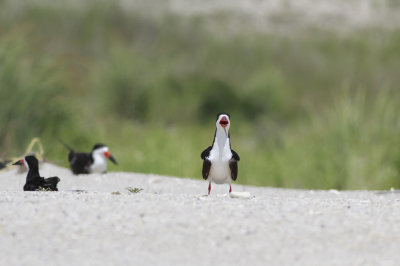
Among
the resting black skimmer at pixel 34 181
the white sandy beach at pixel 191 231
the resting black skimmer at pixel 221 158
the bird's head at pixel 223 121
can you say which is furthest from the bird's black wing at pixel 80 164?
the bird's head at pixel 223 121

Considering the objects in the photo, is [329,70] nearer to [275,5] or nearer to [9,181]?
[9,181]

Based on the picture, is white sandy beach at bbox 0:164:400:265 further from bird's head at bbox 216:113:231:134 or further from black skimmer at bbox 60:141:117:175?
black skimmer at bbox 60:141:117:175

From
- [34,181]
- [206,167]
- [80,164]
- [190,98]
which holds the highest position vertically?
[190,98]

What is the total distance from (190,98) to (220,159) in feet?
54.8

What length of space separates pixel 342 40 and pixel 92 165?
42163 millimetres

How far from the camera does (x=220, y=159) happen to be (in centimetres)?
460

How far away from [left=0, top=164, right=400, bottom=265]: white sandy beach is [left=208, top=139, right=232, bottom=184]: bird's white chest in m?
0.17

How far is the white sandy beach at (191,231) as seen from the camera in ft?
11.7

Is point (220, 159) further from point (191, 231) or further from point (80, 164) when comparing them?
point (80, 164)

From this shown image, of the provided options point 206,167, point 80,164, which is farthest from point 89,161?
point 206,167

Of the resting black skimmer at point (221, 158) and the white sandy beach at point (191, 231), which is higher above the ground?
the resting black skimmer at point (221, 158)

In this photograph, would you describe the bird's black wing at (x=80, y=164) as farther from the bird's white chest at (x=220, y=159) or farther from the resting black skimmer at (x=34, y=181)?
the bird's white chest at (x=220, y=159)

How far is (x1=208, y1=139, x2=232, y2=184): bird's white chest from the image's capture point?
4.60 meters

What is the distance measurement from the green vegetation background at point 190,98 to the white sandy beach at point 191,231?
14.0 ft
